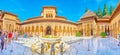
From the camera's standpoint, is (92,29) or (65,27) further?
(65,27)

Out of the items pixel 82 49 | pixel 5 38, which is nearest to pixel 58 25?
pixel 5 38

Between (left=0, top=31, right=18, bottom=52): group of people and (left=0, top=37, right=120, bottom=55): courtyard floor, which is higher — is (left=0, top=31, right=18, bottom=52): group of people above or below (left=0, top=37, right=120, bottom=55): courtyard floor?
above

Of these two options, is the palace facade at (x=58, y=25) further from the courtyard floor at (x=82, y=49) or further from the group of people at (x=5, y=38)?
the courtyard floor at (x=82, y=49)

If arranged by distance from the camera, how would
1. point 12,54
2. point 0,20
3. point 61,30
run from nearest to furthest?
point 12,54 < point 0,20 < point 61,30

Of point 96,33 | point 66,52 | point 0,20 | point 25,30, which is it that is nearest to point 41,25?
point 25,30

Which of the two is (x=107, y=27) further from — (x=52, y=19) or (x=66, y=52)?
(x=66, y=52)

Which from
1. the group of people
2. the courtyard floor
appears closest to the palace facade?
the group of people

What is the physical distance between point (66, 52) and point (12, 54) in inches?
141

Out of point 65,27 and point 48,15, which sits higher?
point 48,15

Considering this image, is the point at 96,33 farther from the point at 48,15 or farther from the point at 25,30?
the point at 25,30

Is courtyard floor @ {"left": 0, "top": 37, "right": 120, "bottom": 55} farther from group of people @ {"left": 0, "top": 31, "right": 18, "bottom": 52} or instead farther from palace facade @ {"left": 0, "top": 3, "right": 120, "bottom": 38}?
palace facade @ {"left": 0, "top": 3, "right": 120, "bottom": 38}

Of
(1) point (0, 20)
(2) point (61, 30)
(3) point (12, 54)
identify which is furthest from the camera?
(2) point (61, 30)

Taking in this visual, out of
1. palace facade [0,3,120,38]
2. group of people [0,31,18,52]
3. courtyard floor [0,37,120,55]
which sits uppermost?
palace facade [0,3,120,38]

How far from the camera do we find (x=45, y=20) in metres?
44.3
